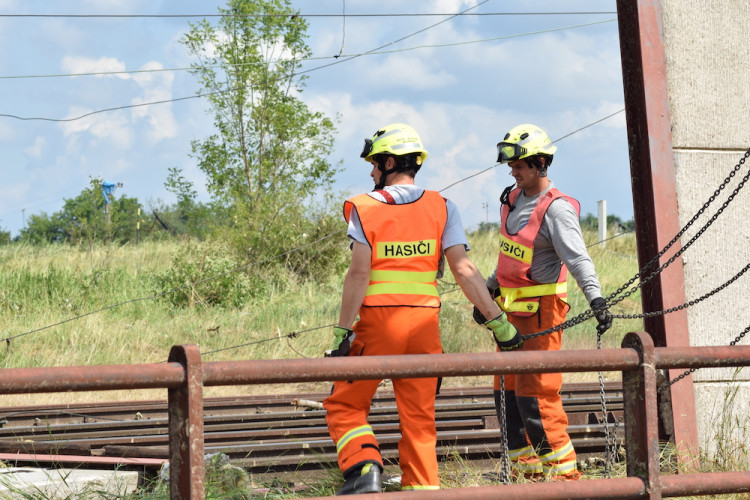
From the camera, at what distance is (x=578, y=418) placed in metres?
7.46

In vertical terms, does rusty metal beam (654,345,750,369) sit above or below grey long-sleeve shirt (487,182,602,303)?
below

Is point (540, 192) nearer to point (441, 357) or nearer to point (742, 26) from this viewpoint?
point (742, 26)

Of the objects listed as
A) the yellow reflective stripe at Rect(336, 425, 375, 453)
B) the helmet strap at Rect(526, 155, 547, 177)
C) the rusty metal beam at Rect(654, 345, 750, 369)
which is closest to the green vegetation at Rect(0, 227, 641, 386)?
the helmet strap at Rect(526, 155, 547, 177)

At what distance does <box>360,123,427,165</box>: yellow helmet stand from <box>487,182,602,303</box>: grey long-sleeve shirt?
32.9 inches

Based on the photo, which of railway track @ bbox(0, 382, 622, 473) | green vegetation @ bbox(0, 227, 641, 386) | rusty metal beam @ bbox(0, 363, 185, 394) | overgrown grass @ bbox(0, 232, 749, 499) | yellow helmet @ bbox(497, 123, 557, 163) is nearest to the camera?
rusty metal beam @ bbox(0, 363, 185, 394)

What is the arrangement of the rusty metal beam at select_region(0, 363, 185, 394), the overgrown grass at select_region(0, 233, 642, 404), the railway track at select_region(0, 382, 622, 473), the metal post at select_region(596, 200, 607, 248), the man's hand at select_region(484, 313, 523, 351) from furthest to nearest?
the metal post at select_region(596, 200, 607, 248), the overgrown grass at select_region(0, 233, 642, 404), the railway track at select_region(0, 382, 622, 473), the man's hand at select_region(484, 313, 523, 351), the rusty metal beam at select_region(0, 363, 185, 394)

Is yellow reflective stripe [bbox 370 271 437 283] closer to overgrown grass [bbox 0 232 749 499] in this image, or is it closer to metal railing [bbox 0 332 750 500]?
metal railing [bbox 0 332 750 500]

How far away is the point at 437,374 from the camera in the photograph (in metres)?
3.01

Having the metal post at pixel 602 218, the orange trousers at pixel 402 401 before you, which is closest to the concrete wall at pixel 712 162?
the orange trousers at pixel 402 401

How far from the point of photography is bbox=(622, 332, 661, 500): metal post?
3174mm

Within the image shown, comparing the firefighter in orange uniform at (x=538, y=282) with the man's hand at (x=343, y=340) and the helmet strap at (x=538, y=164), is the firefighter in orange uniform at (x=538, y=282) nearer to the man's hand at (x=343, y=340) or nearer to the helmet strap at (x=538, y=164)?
the helmet strap at (x=538, y=164)

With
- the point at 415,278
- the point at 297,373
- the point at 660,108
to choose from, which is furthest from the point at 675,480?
the point at 660,108

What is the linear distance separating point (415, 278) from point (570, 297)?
1176cm

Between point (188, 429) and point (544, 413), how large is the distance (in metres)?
2.77
